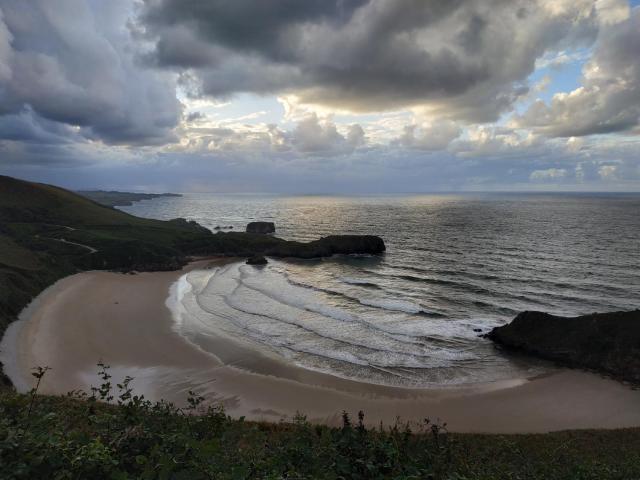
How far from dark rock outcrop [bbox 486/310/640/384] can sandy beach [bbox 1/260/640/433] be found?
5.42 feet

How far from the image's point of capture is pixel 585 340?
33.0 metres

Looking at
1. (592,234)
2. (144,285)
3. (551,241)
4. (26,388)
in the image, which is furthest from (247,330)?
(592,234)

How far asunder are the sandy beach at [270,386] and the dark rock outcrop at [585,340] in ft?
5.42

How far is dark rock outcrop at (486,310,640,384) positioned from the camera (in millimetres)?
30688

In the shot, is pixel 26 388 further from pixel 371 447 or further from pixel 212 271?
pixel 212 271

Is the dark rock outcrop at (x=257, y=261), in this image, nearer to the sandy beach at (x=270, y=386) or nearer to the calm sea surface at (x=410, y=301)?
the calm sea surface at (x=410, y=301)

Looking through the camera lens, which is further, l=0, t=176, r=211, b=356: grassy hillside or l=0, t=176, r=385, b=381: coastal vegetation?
l=0, t=176, r=385, b=381: coastal vegetation

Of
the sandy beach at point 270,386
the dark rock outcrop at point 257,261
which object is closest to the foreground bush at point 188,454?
the sandy beach at point 270,386

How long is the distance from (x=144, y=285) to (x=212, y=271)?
50.9 feet

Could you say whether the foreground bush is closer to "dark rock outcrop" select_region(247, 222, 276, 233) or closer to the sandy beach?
the sandy beach

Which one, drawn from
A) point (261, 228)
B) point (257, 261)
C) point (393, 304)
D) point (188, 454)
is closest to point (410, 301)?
point (393, 304)

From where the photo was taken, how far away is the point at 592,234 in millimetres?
108812

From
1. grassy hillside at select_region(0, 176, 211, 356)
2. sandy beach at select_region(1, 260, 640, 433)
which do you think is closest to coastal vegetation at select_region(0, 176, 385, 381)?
grassy hillside at select_region(0, 176, 211, 356)

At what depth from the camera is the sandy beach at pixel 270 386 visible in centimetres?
2505
